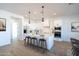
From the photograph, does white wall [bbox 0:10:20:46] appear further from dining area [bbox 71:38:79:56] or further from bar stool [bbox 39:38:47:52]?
dining area [bbox 71:38:79:56]

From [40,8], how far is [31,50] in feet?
3.44

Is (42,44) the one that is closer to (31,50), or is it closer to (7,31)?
(31,50)

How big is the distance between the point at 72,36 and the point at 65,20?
43cm

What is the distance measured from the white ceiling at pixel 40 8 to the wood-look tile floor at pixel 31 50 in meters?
0.74

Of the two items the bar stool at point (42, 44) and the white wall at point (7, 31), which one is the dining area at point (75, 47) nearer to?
the bar stool at point (42, 44)

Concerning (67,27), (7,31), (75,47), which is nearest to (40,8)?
(67,27)

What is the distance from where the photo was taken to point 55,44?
8.70 ft

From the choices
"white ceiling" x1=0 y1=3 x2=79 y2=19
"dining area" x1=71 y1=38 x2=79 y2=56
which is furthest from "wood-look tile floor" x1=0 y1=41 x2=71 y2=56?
"white ceiling" x1=0 y1=3 x2=79 y2=19

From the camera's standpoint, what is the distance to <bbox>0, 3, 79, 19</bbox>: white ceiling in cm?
252

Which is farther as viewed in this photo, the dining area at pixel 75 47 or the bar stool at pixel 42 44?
the bar stool at pixel 42 44

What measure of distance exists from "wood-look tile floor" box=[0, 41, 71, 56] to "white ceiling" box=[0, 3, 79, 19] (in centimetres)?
74

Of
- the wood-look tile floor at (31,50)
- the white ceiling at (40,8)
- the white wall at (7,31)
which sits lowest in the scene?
the wood-look tile floor at (31,50)

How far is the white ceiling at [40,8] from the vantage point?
2.52 metres

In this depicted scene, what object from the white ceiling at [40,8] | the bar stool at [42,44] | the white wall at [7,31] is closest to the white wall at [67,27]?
the white ceiling at [40,8]
